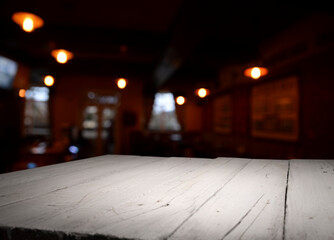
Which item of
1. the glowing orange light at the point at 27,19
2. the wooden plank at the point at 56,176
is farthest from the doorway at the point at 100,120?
the wooden plank at the point at 56,176

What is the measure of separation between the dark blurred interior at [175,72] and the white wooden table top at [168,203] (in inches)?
101

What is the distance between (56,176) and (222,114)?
8.09 metres

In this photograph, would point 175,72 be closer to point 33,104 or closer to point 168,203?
point 168,203

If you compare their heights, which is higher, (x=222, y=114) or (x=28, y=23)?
(x=28, y=23)

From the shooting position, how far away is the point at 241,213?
1.91 feet

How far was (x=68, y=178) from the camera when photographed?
36.9 inches

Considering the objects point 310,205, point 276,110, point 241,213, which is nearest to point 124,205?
point 241,213

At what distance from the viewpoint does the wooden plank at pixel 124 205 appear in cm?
50

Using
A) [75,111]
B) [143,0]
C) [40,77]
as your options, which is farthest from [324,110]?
[40,77]

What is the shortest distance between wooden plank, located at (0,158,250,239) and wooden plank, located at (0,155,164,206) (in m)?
0.05

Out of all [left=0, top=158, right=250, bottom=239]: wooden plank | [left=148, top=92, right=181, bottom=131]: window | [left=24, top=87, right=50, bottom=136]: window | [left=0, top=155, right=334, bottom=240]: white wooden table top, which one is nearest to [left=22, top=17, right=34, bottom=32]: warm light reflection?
[left=0, top=155, right=334, bottom=240]: white wooden table top

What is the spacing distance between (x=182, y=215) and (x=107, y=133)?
35.4 feet

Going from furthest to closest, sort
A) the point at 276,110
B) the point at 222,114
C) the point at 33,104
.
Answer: the point at 33,104
the point at 222,114
the point at 276,110

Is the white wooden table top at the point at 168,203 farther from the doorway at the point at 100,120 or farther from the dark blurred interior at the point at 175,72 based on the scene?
the doorway at the point at 100,120
